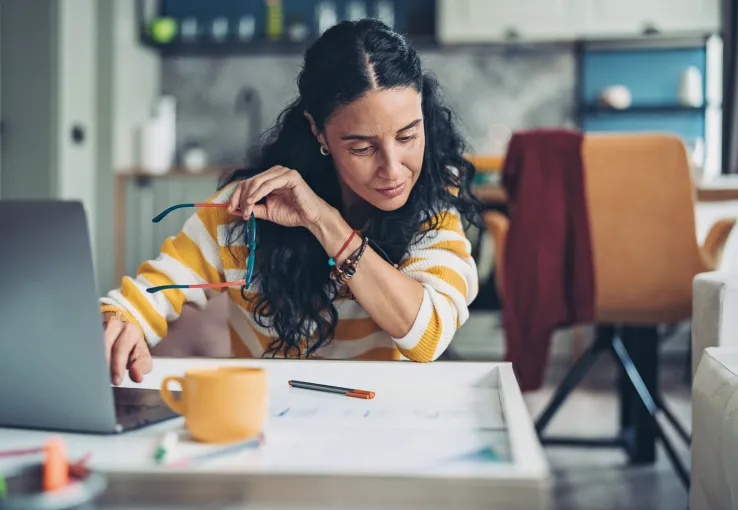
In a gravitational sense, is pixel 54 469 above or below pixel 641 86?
below

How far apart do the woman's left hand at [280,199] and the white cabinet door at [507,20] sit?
320 centimetres

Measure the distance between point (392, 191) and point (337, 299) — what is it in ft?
0.68

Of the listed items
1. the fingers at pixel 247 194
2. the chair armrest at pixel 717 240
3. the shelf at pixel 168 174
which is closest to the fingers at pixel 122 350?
the fingers at pixel 247 194

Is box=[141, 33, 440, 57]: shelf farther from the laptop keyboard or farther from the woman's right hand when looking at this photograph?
the laptop keyboard

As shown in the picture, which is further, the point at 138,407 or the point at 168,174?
the point at 168,174

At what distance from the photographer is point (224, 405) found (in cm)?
65

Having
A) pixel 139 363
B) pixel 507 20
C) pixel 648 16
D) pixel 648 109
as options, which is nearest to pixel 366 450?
pixel 139 363

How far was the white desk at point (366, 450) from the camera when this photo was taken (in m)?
0.52

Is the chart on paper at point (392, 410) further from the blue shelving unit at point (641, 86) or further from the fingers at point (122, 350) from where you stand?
the blue shelving unit at point (641, 86)

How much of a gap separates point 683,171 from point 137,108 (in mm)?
3160

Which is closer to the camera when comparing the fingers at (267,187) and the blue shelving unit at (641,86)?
the fingers at (267,187)

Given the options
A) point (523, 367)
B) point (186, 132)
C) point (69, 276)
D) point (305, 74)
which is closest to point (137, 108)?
point (186, 132)

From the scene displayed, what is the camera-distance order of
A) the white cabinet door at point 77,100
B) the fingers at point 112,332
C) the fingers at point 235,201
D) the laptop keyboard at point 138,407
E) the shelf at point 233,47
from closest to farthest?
the laptop keyboard at point 138,407
the fingers at point 112,332
the fingers at point 235,201
the white cabinet door at point 77,100
the shelf at point 233,47

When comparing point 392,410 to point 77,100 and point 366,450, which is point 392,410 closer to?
point 366,450
